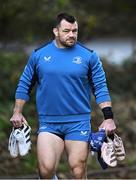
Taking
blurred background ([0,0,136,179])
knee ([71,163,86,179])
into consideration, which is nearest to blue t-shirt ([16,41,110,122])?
knee ([71,163,86,179])

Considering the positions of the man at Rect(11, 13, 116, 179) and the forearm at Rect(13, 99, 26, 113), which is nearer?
the man at Rect(11, 13, 116, 179)

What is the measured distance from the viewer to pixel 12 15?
51.6ft

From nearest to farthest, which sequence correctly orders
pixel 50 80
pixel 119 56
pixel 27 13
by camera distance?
pixel 50 80
pixel 27 13
pixel 119 56

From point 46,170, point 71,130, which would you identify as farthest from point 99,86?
point 46,170

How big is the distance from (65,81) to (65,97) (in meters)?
0.19

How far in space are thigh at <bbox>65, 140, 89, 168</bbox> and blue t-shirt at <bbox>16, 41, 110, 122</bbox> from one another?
0.89ft

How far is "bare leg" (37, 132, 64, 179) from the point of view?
7449 millimetres

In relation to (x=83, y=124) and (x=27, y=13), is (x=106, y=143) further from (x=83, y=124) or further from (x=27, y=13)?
(x=27, y=13)

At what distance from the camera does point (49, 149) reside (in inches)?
295

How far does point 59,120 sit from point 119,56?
21.9 meters

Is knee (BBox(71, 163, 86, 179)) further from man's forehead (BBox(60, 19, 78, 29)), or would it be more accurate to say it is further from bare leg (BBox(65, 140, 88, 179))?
man's forehead (BBox(60, 19, 78, 29))

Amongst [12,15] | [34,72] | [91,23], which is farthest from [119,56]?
[34,72]

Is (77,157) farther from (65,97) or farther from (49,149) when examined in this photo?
(65,97)

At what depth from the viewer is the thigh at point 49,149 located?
7457mm
